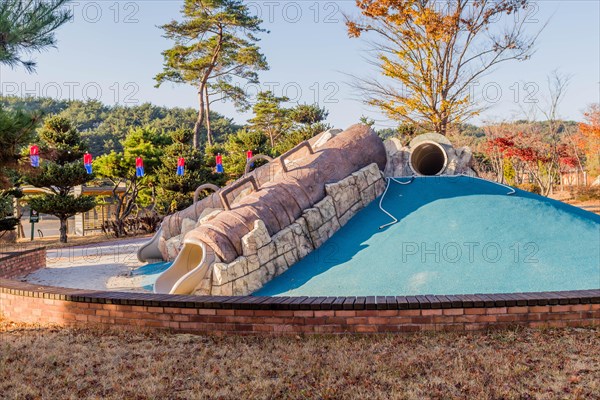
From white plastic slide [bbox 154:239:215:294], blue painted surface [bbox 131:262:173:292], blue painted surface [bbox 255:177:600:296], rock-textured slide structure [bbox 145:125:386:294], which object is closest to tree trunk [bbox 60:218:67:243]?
rock-textured slide structure [bbox 145:125:386:294]

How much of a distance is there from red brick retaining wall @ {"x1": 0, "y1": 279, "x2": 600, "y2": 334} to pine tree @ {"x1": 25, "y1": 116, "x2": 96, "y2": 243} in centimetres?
1494

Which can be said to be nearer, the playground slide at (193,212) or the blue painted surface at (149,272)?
the blue painted surface at (149,272)

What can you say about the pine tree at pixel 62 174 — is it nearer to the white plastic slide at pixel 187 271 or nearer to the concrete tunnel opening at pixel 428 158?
the white plastic slide at pixel 187 271

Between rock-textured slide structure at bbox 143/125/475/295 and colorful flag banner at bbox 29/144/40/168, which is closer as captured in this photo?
rock-textured slide structure at bbox 143/125/475/295

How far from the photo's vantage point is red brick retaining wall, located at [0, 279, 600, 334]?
452cm

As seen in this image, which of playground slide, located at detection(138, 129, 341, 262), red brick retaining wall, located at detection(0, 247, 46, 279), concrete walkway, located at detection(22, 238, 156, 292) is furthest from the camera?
playground slide, located at detection(138, 129, 341, 262)

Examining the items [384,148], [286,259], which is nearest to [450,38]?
[384,148]

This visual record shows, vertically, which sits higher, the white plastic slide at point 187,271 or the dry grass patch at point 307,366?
the white plastic slide at point 187,271

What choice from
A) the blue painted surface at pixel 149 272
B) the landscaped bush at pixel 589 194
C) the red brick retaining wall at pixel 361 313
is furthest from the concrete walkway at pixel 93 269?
the landscaped bush at pixel 589 194

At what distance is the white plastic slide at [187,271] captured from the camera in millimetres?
6447

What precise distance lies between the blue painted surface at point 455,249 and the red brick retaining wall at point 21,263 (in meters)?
5.86

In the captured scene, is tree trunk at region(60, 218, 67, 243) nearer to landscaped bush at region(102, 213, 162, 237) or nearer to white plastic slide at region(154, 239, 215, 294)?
landscaped bush at region(102, 213, 162, 237)

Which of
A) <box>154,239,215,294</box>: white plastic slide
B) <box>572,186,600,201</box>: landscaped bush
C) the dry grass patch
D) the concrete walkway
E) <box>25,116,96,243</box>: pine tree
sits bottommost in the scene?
the concrete walkway

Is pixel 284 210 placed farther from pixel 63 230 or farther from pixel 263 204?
pixel 63 230
